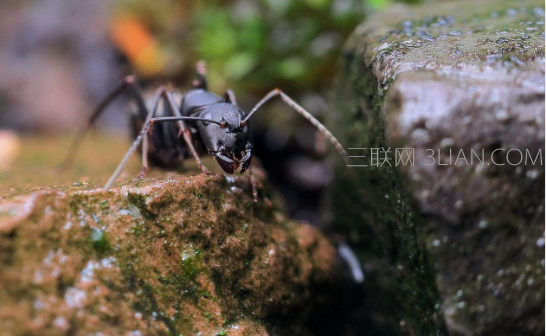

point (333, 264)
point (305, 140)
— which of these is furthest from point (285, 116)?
point (333, 264)

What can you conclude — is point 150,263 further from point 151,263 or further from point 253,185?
point 253,185

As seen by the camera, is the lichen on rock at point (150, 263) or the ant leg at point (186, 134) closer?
the lichen on rock at point (150, 263)

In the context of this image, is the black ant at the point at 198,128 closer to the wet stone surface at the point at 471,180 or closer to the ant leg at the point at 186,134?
the ant leg at the point at 186,134

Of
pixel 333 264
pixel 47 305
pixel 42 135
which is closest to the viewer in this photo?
pixel 47 305

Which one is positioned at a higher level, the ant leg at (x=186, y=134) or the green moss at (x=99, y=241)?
the ant leg at (x=186, y=134)

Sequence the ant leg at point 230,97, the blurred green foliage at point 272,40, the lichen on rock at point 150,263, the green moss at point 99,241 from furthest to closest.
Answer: the blurred green foliage at point 272,40, the ant leg at point 230,97, the green moss at point 99,241, the lichen on rock at point 150,263

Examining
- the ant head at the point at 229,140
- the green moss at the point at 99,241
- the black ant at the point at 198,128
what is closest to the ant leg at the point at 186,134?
the black ant at the point at 198,128

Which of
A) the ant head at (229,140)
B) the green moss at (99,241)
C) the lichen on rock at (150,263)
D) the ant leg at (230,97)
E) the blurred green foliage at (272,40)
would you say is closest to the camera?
the lichen on rock at (150,263)

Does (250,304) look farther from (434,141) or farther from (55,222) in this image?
(434,141)
